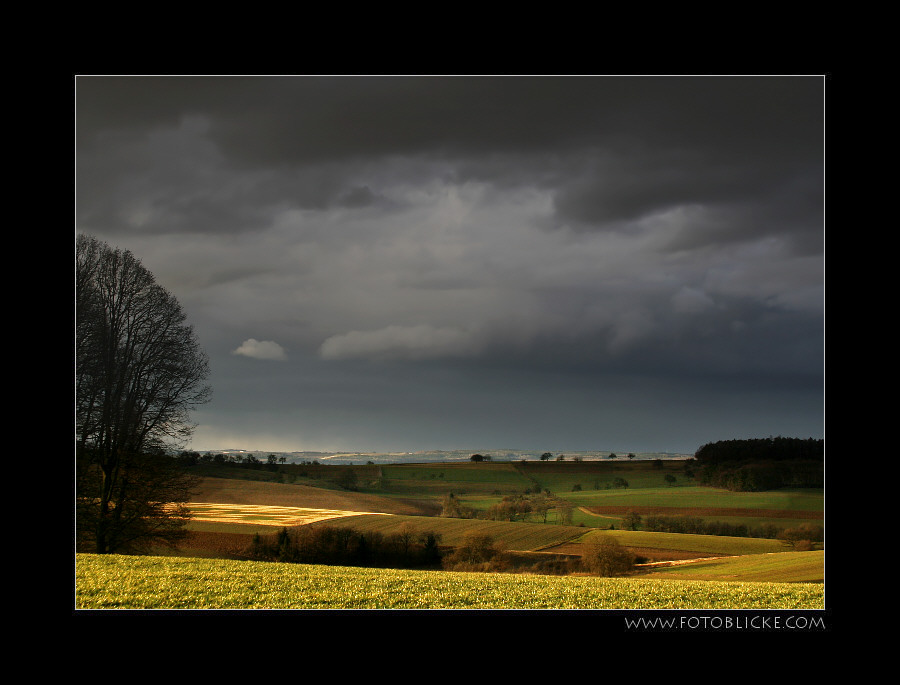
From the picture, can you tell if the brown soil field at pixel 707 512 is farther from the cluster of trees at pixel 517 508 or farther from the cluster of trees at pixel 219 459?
the cluster of trees at pixel 219 459

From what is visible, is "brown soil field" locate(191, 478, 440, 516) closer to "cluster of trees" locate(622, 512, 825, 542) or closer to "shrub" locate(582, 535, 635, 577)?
"shrub" locate(582, 535, 635, 577)

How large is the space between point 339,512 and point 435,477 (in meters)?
2.86

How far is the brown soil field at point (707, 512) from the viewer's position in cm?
1530

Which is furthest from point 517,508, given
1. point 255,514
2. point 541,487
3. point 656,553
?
point 255,514

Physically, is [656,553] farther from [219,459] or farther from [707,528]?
[219,459]

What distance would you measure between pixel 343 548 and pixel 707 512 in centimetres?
1060

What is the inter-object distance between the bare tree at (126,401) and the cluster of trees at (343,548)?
2792 mm

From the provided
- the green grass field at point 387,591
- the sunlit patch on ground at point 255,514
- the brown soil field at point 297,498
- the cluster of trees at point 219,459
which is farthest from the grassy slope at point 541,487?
the green grass field at point 387,591

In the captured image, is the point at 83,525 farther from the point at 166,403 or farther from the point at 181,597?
the point at 181,597

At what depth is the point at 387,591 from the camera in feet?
31.9

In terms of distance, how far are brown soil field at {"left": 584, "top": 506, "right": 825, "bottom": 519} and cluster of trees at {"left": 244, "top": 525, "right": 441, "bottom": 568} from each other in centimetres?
507

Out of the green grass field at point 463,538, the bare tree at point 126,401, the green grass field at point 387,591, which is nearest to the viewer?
the green grass field at point 387,591
